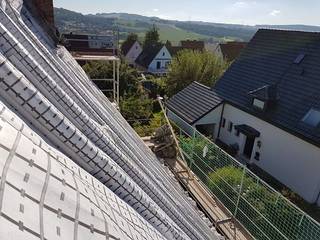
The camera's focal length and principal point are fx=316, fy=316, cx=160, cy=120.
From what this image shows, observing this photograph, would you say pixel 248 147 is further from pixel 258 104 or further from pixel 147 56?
pixel 147 56

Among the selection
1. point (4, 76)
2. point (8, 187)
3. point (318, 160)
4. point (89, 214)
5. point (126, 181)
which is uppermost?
point (4, 76)

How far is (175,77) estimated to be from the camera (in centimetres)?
2211

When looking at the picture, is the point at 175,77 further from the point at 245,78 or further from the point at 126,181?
the point at 126,181

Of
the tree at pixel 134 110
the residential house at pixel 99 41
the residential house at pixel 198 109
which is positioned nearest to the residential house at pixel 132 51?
the tree at pixel 134 110

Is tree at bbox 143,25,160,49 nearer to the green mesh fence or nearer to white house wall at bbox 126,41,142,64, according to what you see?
white house wall at bbox 126,41,142,64

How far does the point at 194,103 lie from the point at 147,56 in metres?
28.2

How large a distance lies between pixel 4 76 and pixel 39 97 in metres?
0.27

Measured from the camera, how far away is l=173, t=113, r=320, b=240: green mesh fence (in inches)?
273

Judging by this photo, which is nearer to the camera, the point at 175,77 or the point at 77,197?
the point at 77,197

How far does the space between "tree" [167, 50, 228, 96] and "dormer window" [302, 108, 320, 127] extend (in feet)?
34.9

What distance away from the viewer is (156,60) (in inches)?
1693

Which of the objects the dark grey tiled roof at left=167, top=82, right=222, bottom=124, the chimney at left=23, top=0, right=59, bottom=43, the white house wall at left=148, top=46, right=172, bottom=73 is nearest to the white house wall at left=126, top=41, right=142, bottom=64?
the white house wall at left=148, top=46, right=172, bottom=73

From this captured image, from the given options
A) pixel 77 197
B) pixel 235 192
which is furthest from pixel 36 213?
pixel 235 192

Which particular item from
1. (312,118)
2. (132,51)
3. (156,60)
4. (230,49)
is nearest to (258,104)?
(312,118)
